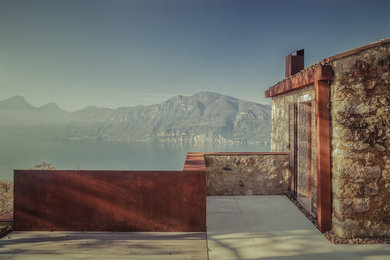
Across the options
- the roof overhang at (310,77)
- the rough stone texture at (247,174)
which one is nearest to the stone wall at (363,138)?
the roof overhang at (310,77)

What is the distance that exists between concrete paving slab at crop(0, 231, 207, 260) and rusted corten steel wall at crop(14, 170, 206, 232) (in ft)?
0.40

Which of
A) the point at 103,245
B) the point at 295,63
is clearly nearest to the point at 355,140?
the point at 103,245

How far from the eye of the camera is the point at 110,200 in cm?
321

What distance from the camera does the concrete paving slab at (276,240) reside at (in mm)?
2760

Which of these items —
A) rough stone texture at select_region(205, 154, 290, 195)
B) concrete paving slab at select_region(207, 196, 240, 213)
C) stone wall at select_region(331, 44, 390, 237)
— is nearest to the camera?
stone wall at select_region(331, 44, 390, 237)

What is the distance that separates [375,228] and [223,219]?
211cm

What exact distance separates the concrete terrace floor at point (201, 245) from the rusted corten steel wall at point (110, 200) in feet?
0.43

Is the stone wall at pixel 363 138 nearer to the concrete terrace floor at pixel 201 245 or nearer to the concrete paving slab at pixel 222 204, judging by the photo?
the concrete terrace floor at pixel 201 245

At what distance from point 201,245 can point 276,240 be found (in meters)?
1.05

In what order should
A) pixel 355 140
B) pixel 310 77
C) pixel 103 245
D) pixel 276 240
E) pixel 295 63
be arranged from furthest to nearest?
pixel 295 63, pixel 310 77, pixel 276 240, pixel 355 140, pixel 103 245

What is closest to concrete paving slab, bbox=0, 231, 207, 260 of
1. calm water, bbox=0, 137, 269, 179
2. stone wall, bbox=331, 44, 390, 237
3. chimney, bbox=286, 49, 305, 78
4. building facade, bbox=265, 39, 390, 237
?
building facade, bbox=265, 39, 390, 237

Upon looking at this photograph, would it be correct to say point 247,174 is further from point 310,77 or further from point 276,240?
point 310,77

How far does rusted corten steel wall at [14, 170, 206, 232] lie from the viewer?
3184mm

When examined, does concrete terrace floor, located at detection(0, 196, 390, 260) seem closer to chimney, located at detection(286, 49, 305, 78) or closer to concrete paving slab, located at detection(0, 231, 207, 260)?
concrete paving slab, located at detection(0, 231, 207, 260)
